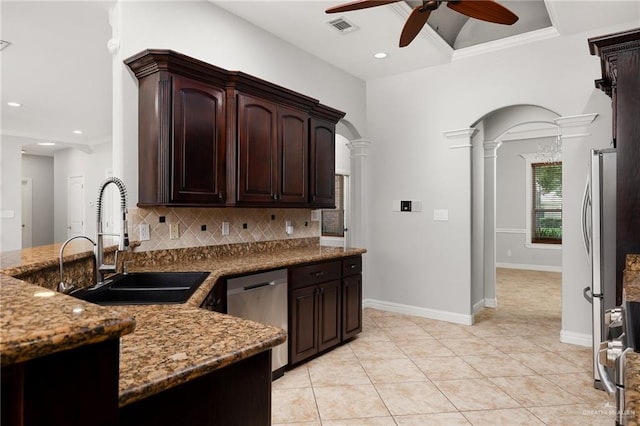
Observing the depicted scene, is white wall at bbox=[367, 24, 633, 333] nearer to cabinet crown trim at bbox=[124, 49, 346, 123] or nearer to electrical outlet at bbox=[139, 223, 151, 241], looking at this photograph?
cabinet crown trim at bbox=[124, 49, 346, 123]

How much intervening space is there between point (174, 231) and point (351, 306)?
1.74 metres

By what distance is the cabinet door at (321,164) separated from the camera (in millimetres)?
3824

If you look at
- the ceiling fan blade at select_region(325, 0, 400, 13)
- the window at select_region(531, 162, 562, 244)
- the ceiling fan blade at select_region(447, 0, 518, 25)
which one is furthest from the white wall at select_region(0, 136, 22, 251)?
the window at select_region(531, 162, 562, 244)

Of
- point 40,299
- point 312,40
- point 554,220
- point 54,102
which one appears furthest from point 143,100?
point 554,220

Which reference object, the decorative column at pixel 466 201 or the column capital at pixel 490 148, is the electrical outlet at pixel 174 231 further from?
the column capital at pixel 490 148

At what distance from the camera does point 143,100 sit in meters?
2.81

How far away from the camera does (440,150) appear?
462 cm

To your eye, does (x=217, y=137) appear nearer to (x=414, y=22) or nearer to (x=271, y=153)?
(x=271, y=153)

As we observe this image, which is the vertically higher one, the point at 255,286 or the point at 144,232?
the point at 144,232

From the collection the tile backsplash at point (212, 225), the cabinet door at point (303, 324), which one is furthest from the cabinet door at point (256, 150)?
the cabinet door at point (303, 324)

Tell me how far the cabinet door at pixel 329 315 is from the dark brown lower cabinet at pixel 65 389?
2.72 m

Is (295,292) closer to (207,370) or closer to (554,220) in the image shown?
(207,370)

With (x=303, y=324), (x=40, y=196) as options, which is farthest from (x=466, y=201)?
(x=40, y=196)

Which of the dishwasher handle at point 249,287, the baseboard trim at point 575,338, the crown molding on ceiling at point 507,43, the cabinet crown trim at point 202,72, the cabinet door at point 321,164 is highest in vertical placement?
the crown molding on ceiling at point 507,43
